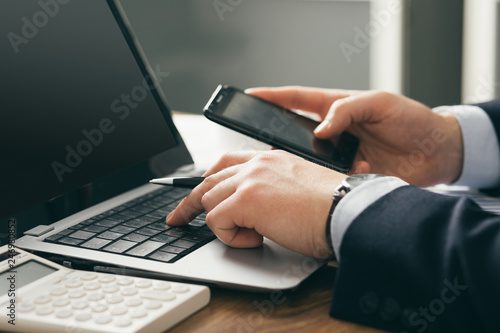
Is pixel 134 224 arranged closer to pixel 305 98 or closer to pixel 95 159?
pixel 95 159

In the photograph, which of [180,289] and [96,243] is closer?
[180,289]

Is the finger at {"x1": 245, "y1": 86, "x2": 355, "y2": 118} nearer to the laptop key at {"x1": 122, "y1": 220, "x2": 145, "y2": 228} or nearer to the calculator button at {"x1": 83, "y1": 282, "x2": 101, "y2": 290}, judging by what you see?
the laptop key at {"x1": 122, "y1": 220, "x2": 145, "y2": 228}

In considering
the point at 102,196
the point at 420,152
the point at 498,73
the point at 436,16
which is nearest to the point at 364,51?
the point at 436,16

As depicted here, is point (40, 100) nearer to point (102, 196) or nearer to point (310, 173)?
point (102, 196)

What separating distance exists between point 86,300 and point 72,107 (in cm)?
33

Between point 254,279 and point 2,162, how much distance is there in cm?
32

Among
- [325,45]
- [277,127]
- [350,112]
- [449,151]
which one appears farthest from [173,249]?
[325,45]

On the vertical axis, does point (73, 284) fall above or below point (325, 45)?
below

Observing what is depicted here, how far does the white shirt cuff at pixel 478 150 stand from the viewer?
0.88 m

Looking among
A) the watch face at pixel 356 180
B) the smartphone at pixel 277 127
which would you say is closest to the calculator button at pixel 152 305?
the watch face at pixel 356 180

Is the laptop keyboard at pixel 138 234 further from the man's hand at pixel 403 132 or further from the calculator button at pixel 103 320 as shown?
the man's hand at pixel 403 132

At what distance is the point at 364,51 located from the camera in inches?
91.4

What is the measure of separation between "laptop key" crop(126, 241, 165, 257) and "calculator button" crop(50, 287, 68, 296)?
9cm

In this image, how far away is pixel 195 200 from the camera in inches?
24.5
